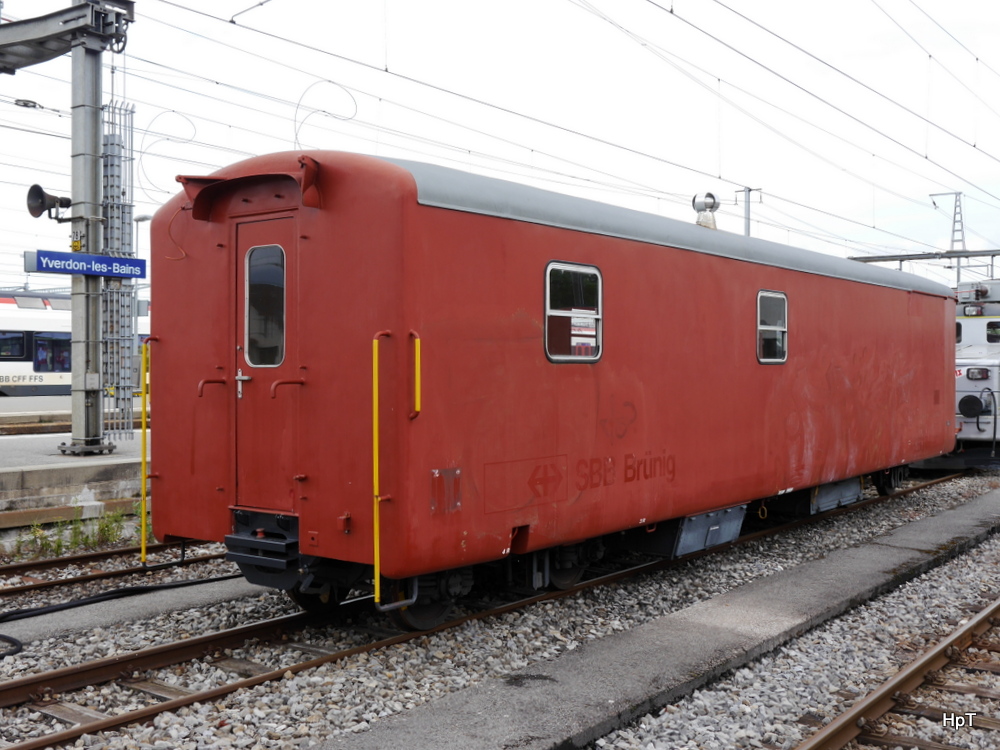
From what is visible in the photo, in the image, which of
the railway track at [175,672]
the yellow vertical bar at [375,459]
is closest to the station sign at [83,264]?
the railway track at [175,672]

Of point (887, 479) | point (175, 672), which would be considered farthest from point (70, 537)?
point (887, 479)

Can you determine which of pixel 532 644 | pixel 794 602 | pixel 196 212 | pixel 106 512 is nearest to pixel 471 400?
pixel 532 644

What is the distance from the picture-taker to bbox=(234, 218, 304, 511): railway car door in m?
6.30

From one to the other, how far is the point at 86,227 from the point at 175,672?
8383 millimetres

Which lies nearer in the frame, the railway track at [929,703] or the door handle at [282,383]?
the railway track at [929,703]

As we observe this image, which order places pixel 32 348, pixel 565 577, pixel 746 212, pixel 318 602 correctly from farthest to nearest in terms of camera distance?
pixel 746 212 < pixel 32 348 < pixel 565 577 < pixel 318 602

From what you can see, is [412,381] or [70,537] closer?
[412,381]

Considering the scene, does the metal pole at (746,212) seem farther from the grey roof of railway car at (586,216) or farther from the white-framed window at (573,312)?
the white-framed window at (573,312)

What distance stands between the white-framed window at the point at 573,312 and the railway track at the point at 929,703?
3044mm

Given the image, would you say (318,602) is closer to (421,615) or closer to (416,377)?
(421,615)

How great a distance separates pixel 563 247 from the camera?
6.99 metres

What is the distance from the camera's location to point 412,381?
5.81 meters

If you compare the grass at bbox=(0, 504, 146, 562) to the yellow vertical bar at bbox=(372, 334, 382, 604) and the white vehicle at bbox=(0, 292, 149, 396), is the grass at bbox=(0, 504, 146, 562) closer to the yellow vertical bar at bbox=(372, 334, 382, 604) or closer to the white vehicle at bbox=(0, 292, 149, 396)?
the yellow vertical bar at bbox=(372, 334, 382, 604)

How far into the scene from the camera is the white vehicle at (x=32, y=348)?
1001 inches
